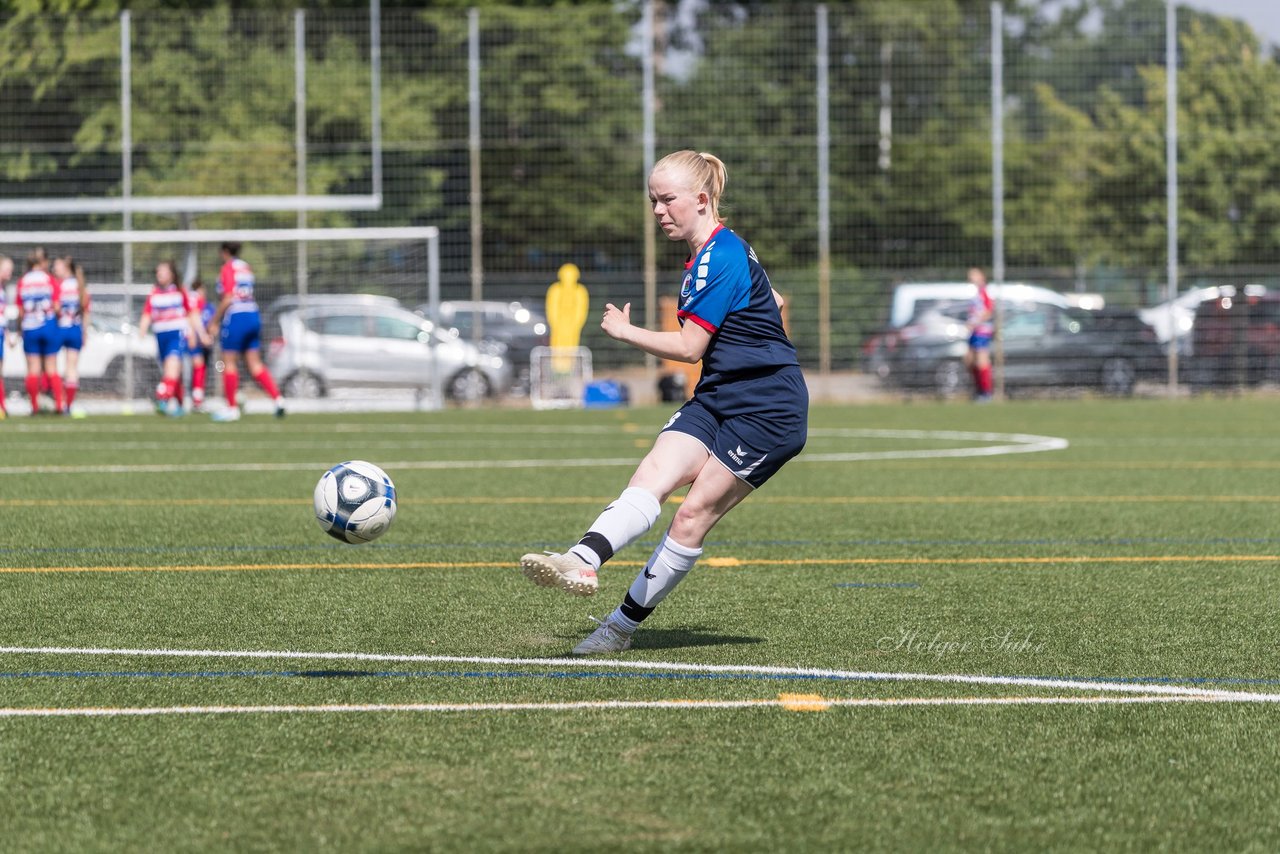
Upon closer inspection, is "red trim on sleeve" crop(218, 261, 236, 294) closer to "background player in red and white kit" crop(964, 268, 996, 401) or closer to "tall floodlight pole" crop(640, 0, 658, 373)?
A: "tall floodlight pole" crop(640, 0, 658, 373)

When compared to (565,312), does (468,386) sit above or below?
below

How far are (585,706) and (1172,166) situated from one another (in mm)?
25339

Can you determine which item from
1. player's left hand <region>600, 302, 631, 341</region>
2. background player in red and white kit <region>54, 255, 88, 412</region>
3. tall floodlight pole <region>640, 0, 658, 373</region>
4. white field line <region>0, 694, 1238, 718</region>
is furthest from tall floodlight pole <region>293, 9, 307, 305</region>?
white field line <region>0, 694, 1238, 718</region>

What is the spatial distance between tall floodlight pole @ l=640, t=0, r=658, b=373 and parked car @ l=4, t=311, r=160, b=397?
7.23m

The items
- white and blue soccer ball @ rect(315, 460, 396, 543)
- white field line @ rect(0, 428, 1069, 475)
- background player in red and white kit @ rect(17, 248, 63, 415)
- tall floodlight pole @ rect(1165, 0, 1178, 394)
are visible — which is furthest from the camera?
tall floodlight pole @ rect(1165, 0, 1178, 394)

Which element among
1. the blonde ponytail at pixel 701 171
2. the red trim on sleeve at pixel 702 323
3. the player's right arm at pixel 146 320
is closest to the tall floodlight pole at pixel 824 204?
the player's right arm at pixel 146 320

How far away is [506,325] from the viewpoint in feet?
88.4

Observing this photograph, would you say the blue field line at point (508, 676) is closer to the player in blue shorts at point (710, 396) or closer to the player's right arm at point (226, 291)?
the player in blue shorts at point (710, 396)

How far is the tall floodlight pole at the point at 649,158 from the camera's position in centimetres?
2719

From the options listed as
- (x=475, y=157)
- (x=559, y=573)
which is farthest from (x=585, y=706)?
(x=475, y=157)

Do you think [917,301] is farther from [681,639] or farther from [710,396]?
[710,396]

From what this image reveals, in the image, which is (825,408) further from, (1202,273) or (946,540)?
(946,540)

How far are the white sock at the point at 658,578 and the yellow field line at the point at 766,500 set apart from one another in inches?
202

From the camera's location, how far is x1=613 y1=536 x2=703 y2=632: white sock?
562cm
